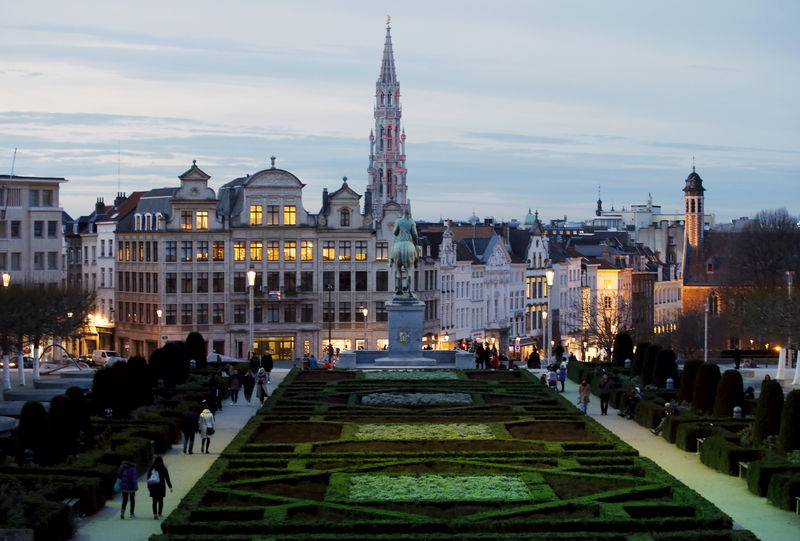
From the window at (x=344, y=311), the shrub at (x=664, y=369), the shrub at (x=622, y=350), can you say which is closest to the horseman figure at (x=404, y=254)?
the shrub at (x=622, y=350)

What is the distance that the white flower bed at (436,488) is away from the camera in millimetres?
32906

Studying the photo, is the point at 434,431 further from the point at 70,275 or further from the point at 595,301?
the point at 595,301

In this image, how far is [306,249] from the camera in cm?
10600

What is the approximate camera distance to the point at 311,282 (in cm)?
10631

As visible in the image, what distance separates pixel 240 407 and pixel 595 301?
3506 inches

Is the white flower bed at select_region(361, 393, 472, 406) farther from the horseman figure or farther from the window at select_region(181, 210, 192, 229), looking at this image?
the window at select_region(181, 210, 192, 229)

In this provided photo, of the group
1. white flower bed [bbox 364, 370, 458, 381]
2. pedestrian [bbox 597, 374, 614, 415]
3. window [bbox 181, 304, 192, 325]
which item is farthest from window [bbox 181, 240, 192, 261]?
pedestrian [bbox 597, 374, 614, 415]

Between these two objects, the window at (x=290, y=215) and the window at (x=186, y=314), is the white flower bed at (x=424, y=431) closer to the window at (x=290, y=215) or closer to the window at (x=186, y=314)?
the window at (x=186, y=314)

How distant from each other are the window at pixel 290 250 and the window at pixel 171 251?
288 inches

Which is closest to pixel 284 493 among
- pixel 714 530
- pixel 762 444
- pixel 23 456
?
pixel 23 456

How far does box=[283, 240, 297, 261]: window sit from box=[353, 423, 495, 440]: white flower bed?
5943 cm

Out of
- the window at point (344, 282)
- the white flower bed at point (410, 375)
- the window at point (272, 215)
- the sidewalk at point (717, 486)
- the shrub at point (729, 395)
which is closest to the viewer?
the sidewalk at point (717, 486)

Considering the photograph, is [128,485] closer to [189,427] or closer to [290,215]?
[189,427]

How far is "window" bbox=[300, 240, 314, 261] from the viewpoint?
106 metres
